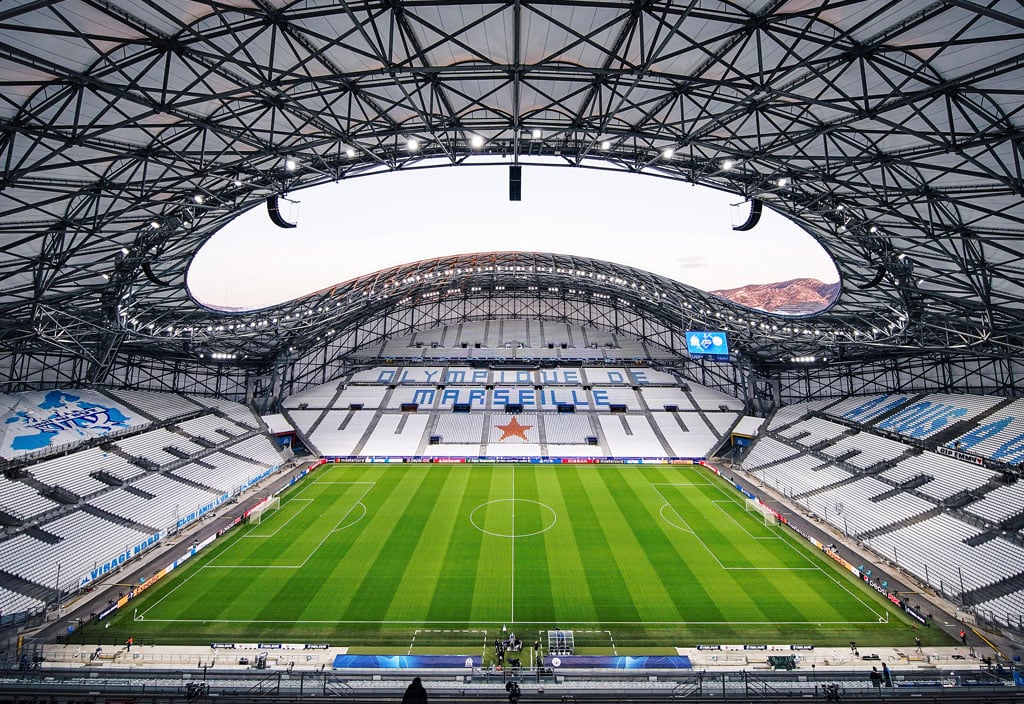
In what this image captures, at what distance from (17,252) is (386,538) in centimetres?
2330

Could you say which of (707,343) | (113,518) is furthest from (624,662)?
(113,518)

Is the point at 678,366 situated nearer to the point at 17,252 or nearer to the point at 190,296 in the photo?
the point at 190,296

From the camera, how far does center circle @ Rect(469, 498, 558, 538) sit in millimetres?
29844

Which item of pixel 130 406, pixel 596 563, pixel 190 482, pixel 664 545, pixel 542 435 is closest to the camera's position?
pixel 596 563

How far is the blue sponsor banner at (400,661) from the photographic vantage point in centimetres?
1623

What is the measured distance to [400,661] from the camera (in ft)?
53.6

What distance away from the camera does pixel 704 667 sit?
1677cm

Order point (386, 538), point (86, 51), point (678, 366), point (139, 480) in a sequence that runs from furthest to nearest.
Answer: point (678, 366) → point (139, 480) → point (386, 538) → point (86, 51)

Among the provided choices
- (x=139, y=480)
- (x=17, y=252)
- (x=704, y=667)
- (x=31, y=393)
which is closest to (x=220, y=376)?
(x=31, y=393)

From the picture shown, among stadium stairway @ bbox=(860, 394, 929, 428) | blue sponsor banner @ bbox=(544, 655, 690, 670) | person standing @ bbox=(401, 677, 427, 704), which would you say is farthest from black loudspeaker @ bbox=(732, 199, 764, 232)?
stadium stairway @ bbox=(860, 394, 929, 428)

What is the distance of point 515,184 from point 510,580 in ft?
62.5

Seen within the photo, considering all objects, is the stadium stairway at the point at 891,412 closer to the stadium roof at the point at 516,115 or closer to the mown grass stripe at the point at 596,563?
the stadium roof at the point at 516,115

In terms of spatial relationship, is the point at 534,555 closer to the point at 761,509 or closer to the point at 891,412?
the point at 761,509

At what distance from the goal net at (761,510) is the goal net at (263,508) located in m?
34.8
